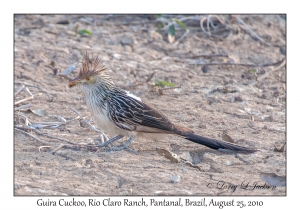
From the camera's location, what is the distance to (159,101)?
7.29 metres

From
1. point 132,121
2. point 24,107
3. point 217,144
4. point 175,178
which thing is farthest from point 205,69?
point 175,178

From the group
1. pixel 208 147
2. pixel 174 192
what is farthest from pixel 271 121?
pixel 174 192

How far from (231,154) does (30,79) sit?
10.5ft

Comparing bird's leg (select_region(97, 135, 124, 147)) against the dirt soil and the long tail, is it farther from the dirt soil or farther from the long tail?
the long tail

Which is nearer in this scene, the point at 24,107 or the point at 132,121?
the point at 132,121

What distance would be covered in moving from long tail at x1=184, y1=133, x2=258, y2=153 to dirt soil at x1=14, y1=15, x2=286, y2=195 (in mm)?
70

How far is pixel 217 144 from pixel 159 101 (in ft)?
5.42

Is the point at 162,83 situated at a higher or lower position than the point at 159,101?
higher

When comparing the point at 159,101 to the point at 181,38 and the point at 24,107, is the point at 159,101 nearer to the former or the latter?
the point at 24,107

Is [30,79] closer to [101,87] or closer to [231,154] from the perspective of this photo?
[101,87]

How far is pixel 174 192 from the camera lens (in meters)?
4.85

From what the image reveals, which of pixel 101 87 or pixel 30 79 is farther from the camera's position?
pixel 30 79

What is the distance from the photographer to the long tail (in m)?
5.75
